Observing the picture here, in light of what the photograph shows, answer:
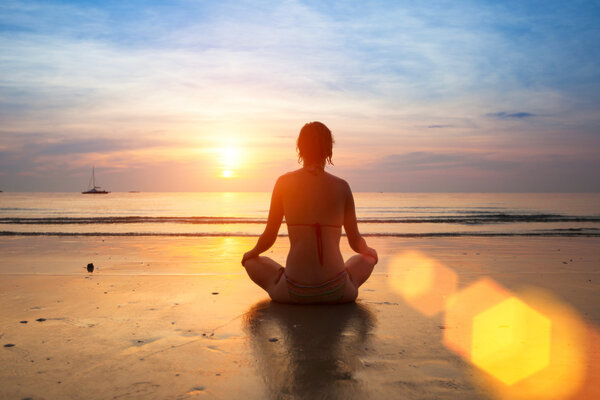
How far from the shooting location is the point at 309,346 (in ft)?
11.5

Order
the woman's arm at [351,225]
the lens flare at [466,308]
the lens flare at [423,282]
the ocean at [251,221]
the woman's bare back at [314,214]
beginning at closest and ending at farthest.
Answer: the lens flare at [466,308]
the woman's bare back at [314,214]
the woman's arm at [351,225]
the lens flare at [423,282]
the ocean at [251,221]

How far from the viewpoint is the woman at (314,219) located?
4559 mm

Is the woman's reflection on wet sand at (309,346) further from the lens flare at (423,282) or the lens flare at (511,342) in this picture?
the lens flare at (511,342)

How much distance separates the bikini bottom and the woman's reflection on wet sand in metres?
0.10

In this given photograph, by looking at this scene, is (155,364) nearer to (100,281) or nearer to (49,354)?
(49,354)

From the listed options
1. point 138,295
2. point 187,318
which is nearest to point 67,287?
point 138,295

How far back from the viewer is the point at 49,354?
335 centimetres

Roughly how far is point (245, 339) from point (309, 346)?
1.89 feet

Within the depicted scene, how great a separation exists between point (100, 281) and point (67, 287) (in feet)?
1.79

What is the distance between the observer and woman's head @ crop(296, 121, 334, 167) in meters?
4.43

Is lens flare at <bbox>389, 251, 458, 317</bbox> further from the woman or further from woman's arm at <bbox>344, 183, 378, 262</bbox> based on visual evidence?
the woman

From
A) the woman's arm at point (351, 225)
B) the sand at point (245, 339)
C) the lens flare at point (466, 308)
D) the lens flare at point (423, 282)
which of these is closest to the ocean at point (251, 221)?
the lens flare at point (423, 282)

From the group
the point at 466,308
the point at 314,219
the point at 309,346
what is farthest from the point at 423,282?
the point at 309,346

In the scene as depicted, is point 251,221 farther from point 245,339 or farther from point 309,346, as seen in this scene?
point 309,346
